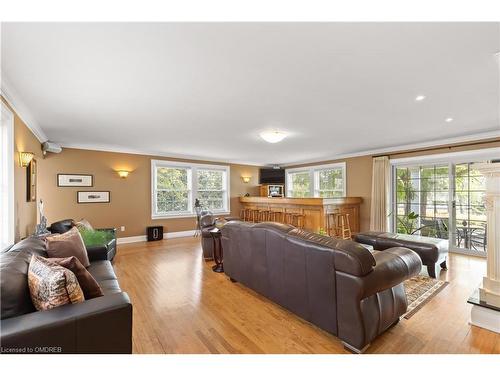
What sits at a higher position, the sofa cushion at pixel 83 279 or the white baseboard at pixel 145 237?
the sofa cushion at pixel 83 279

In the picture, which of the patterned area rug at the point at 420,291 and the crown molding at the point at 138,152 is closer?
Result: the patterned area rug at the point at 420,291

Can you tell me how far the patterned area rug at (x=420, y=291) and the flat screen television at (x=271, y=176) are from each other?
19.3ft

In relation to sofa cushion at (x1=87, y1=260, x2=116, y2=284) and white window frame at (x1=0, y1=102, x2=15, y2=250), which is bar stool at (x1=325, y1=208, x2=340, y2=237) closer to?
sofa cushion at (x1=87, y1=260, x2=116, y2=284)

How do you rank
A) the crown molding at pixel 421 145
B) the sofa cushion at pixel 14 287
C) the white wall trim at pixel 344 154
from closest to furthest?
the sofa cushion at pixel 14 287 → the crown molding at pixel 421 145 → the white wall trim at pixel 344 154

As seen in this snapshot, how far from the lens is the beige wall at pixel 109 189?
5.34 m

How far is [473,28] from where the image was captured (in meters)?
1.68

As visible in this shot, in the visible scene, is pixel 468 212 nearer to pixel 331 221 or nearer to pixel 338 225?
pixel 338 225

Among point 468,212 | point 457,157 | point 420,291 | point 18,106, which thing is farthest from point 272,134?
point 468,212

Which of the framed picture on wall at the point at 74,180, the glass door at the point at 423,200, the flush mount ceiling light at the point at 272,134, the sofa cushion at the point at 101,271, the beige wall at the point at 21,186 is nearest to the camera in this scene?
the sofa cushion at the point at 101,271

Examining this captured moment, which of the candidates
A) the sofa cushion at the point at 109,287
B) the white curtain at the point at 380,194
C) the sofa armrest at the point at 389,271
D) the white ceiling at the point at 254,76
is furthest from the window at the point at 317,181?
the sofa cushion at the point at 109,287

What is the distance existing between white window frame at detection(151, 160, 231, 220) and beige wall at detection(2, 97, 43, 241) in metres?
2.80

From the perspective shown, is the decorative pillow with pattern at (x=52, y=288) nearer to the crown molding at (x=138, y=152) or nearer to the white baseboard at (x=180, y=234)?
the crown molding at (x=138, y=152)

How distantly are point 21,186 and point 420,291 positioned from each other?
555 cm
